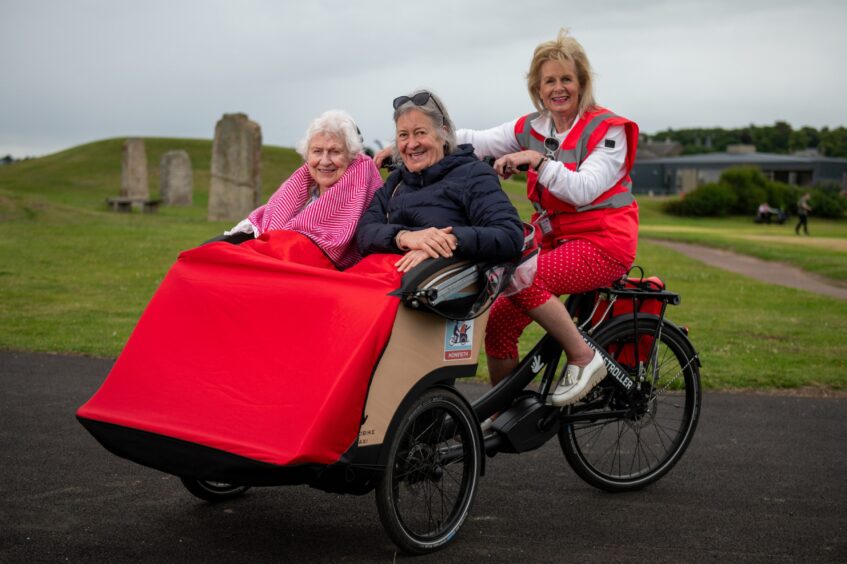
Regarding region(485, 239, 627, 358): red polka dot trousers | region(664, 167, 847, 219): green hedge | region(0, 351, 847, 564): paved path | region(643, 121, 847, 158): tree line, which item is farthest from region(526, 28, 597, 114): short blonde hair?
region(643, 121, 847, 158): tree line

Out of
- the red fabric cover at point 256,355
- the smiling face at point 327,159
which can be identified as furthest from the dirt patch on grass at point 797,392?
the red fabric cover at point 256,355

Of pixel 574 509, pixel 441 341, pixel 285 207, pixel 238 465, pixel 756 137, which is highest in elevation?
pixel 756 137

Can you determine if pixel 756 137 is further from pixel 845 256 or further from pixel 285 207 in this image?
pixel 285 207

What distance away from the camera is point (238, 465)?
3.85 metres

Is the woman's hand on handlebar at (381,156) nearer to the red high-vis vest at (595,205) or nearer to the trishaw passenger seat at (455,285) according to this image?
the red high-vis vest at (595,205)

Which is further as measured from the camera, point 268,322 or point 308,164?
point 308,164

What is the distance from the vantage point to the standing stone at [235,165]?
28.3 meters

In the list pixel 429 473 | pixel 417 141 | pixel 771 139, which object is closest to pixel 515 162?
pixel 417 141

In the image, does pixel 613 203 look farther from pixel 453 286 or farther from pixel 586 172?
pixel 453 286

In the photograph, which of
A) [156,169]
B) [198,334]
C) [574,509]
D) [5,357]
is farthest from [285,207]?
[156,169]

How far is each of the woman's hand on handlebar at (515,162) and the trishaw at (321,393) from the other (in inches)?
21.8

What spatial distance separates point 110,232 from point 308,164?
19.7 meters

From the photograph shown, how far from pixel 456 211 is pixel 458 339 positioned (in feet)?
1.90

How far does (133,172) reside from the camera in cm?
3966
